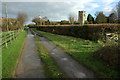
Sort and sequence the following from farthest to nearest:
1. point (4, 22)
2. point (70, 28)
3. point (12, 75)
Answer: point (4, 22), point (70, 28), point (12, 75)

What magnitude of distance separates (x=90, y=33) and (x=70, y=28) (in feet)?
22.3

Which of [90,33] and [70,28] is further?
[70,28]

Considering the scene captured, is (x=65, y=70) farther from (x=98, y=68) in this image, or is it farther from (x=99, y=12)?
(x=99, y=12)

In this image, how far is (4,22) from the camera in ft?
88.9

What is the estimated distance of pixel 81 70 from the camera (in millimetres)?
4758

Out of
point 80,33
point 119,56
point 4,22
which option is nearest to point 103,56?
point 119,56

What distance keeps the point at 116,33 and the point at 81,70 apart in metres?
7.96

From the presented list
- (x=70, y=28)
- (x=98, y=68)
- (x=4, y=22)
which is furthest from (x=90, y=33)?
(x=4, y=22)

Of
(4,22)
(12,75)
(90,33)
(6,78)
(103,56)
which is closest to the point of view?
(6,78)

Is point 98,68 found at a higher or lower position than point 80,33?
lower

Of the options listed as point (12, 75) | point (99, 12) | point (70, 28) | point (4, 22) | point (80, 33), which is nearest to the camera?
point (12, 75)

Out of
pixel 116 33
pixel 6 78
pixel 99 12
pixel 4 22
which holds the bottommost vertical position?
pixel 6 78

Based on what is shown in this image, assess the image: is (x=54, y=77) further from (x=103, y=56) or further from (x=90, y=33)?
(x=90, y=33)

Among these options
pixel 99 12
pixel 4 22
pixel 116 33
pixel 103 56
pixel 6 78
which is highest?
pixel 99 12
